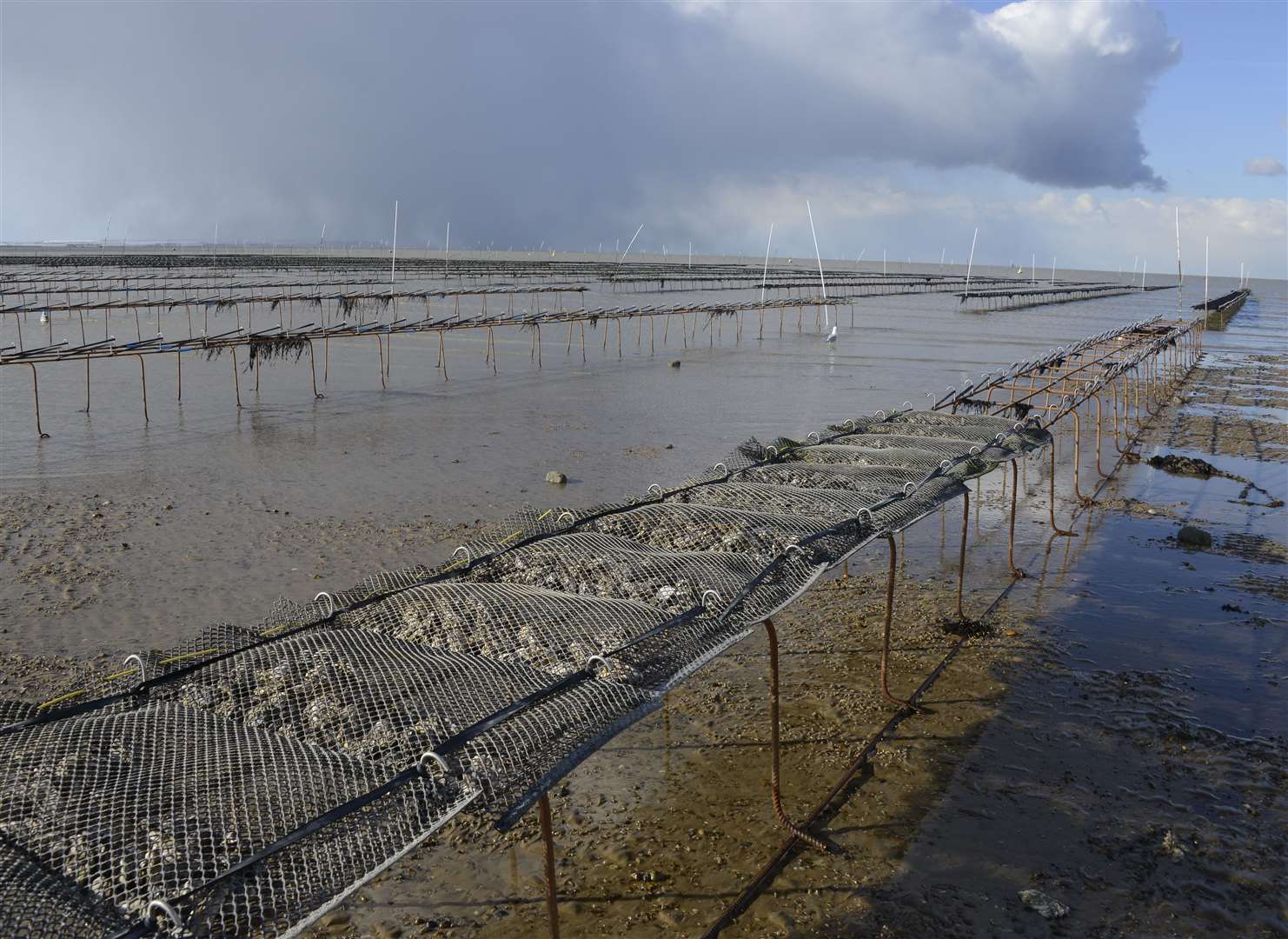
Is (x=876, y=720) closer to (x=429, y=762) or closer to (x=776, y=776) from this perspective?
(x=776, y=776)

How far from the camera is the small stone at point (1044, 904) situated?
5.58 metres

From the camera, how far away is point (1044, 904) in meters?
5.65

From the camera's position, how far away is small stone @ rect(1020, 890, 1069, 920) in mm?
5578

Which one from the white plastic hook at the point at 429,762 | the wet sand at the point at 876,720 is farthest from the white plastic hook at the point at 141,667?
the white plastic hook at the point at 429,762

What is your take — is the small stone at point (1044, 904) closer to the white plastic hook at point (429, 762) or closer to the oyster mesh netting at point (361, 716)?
the oyster mesh netting at point (361, 716)

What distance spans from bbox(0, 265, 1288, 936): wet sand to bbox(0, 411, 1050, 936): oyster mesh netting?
1490 mm

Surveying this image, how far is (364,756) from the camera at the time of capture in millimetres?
4148

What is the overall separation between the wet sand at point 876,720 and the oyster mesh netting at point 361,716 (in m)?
1.49

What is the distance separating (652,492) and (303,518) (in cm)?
600

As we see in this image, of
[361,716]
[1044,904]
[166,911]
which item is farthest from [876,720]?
[166,911]

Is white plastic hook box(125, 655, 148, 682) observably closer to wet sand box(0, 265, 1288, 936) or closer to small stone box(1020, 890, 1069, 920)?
wet sand box(0, 265, 1288, 936)

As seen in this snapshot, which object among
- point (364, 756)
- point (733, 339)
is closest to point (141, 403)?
point (364, 756)

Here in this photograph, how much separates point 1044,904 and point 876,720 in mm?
2244

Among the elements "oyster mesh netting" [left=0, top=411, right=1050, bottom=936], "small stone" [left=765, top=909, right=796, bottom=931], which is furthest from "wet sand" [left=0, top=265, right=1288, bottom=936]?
"oyster mesh netting" [left=0, top=411, right=1050, bottom=936]
